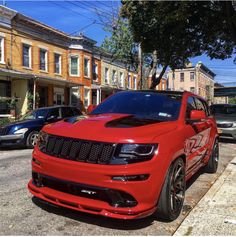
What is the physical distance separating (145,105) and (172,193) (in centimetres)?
157

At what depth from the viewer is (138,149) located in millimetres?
4094

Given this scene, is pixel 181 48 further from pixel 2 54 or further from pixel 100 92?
pixel 100 92

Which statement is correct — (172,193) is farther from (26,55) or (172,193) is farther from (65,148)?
(26,55)

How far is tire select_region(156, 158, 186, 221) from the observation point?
440cm

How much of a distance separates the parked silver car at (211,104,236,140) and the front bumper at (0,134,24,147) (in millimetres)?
7218

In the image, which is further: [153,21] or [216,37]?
[216,37]

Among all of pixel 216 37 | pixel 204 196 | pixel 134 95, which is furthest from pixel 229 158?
pixel 216 37

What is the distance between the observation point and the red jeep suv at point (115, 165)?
13.1 ft

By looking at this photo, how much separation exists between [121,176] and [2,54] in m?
21.3

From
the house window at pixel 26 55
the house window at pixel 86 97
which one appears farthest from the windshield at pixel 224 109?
the house window at pixel 86 97

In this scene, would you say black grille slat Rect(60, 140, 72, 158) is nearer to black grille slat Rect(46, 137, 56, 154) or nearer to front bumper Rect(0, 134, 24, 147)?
black grille slat Rect(46, 137, 56, 154)

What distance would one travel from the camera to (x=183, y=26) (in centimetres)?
1630

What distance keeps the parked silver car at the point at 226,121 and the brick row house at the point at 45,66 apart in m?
12.8

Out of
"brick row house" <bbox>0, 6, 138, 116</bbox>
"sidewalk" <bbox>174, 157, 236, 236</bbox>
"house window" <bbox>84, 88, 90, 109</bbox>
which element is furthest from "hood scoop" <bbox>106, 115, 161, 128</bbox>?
"house window" <bbox>84, 88, 90, 109</bbox>
